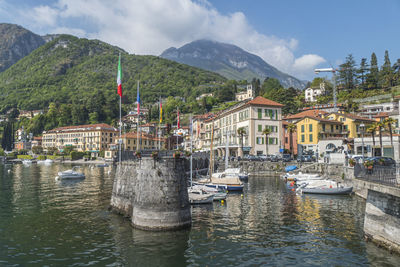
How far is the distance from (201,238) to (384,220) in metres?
11.3

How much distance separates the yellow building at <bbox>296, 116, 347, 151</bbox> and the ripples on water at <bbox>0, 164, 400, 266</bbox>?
148ft

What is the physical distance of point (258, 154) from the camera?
Result: 76625 mm

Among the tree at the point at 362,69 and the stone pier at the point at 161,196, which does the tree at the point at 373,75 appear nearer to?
the tree at the point at 362,69

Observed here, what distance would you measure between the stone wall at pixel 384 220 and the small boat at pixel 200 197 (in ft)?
54.9

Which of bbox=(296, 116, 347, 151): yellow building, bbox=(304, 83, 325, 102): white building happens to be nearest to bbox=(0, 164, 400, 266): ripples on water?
bbox=(296, 116, 347, 151): yellow building

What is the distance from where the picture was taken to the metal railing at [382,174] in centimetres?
1630

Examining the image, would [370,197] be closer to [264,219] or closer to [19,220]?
[264,219]

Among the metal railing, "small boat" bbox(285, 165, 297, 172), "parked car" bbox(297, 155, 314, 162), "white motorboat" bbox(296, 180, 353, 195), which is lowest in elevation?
"white motorboat" bbox(296, 180, 353, 195)

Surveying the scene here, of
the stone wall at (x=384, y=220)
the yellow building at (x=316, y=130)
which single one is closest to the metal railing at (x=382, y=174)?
the stone wall at (x=384, y=220)

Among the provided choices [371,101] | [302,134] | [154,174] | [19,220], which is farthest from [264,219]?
[371,101]

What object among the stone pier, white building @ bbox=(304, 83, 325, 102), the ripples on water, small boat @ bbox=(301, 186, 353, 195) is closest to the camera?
the ripples on water

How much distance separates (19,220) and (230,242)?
19.0 m

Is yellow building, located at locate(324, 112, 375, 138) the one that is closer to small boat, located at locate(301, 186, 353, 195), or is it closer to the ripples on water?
small boat, located at locate(301, 186, 353, 195)

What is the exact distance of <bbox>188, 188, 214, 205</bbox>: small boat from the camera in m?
31.5
